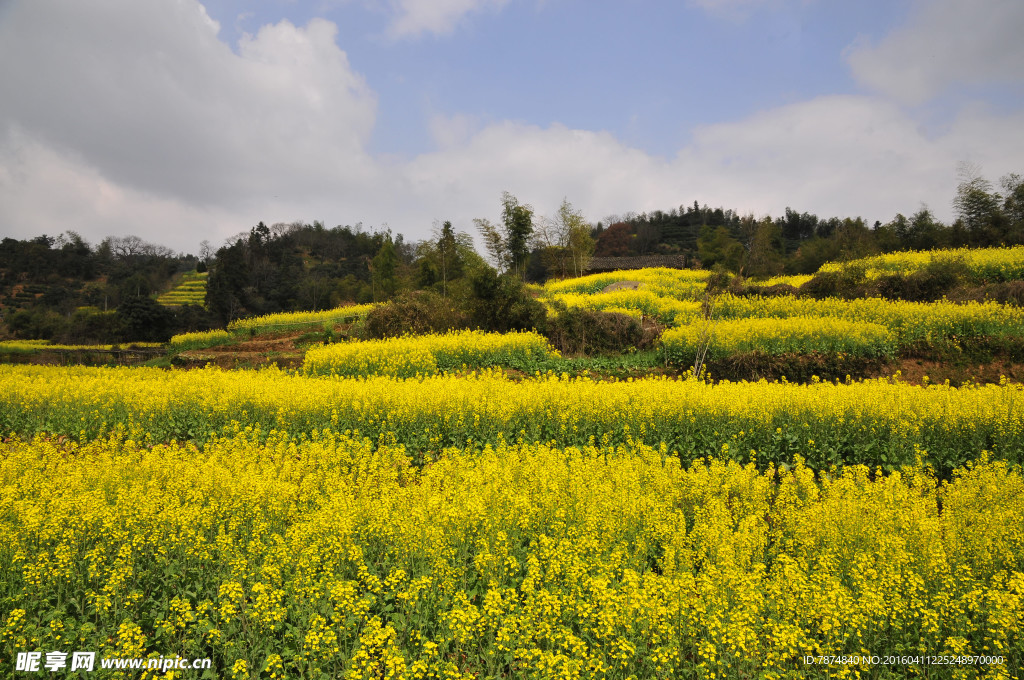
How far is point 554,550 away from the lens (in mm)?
4090

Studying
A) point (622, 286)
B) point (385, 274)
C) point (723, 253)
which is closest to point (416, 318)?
point (622, 286)

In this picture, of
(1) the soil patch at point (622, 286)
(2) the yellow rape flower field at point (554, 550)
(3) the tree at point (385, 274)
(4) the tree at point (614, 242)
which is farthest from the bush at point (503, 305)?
(4) the tree at point (614, 242)

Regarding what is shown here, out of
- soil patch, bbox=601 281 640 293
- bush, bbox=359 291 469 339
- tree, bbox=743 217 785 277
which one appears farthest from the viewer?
tree, bbox=743 217 785 277

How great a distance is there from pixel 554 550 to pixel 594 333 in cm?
1442

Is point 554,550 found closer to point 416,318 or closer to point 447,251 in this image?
point 416,318

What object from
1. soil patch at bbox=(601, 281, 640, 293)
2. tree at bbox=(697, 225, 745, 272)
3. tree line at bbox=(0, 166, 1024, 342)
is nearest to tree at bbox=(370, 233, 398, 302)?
tree line at bbox=(0, 166, 1024, 342)

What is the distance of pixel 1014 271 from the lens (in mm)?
21203

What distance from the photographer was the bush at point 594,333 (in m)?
17.9

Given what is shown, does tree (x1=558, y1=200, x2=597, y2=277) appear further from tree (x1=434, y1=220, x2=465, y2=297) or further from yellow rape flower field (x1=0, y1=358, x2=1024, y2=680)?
yellow rape flower field (x1=0, y1=358, x2=1024, y2=680)

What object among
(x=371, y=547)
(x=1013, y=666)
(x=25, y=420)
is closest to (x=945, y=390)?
(x=1013, y=666)

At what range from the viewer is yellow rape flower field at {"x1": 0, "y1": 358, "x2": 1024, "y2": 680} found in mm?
3303

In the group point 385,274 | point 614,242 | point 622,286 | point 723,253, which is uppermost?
point 614,242

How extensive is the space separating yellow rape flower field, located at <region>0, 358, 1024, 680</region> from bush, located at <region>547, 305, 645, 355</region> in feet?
31.1

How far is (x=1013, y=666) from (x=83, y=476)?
8350mm
